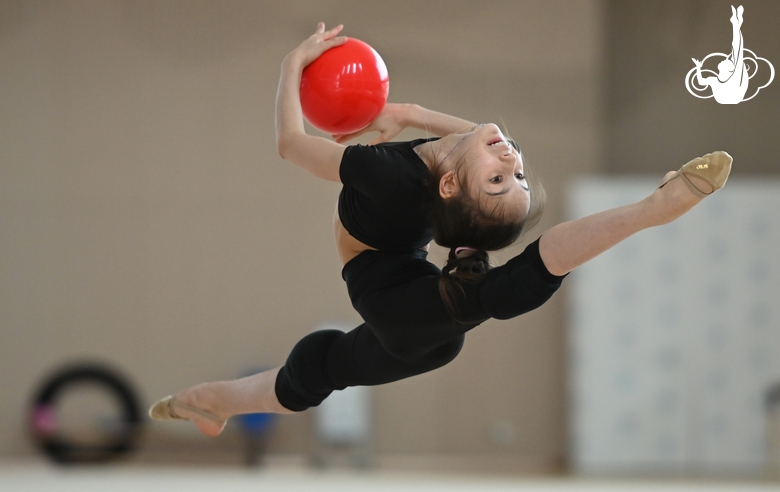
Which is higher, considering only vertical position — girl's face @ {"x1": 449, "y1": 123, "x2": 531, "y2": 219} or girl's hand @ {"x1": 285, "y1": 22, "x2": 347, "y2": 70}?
girl's hand @ {"x1": 285, "y1": 22, "x2": 347, "y2": 70}

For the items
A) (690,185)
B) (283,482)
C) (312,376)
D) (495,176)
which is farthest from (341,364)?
(283,482)

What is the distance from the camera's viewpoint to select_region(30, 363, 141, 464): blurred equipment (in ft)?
18.9

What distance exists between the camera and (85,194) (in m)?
6.11

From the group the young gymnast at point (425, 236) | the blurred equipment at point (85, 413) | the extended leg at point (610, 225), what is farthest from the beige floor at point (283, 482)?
the extended leg at point (610, 225)

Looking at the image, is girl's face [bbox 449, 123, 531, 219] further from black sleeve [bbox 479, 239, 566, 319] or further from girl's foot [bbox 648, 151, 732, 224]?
girl's foot [bbox 648, 151, 732, 224]

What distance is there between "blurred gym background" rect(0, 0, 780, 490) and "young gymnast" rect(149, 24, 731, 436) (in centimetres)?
397

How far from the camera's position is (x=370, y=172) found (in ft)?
5.89

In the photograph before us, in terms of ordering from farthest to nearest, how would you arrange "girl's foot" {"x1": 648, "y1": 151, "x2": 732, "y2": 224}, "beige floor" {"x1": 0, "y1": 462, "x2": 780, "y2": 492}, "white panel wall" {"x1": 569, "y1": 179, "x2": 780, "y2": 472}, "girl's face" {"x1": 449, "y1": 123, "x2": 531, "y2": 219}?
"white panel wall" {"x1": 569, "y1": 179, "x2": 780, "y2": 472} → "beige floor" {"x1": 0, "y1": 462, "x2": 780, "y2": 492} → "girl's face" {"x1": 449, "y1": 123, "x2": 531, "y2": 219} → "girl's foot" {"x1": 648, "y1": 151, "x2": 732, "y2": 224}

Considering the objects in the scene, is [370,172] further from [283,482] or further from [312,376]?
[283,482]

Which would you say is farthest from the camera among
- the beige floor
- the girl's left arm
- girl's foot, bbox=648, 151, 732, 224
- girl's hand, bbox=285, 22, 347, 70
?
the beige floor

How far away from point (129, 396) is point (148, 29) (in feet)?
8.29

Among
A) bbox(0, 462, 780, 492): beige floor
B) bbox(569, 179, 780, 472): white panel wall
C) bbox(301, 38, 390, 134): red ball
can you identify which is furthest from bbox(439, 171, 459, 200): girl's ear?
bbox(569, 179, 780, 472): white panel wall

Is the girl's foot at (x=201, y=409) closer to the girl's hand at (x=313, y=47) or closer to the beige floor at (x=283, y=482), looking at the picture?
the girl's hand at (x=313, y=47)

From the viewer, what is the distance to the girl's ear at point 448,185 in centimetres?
179
